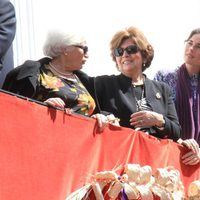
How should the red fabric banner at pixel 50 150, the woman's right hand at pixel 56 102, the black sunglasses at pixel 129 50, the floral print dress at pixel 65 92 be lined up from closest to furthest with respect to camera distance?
1. the red fabric banner at pixel 50 150
2. the woman's right hand at pixel 56 102
3. the floral print dress at pixel 65 92
4. the black sunglasses at pixel 129 50

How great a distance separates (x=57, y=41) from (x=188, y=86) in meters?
1.16

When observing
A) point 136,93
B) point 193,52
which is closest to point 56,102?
point 136,93

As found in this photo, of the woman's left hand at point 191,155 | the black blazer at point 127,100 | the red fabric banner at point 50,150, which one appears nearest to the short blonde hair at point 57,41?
the black blazer at point 127,100

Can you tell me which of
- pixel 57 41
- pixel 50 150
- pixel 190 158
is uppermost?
pixel 57 41

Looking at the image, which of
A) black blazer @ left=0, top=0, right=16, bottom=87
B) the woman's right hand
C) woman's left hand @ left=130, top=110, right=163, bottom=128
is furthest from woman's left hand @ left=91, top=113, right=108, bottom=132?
black blazer @ left=0, top=0, right=16, bottom=87

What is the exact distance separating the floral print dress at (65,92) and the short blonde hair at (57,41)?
0.10m

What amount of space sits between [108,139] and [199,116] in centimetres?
108

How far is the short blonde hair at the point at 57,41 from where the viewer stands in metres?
2.86

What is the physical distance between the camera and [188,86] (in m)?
3.69

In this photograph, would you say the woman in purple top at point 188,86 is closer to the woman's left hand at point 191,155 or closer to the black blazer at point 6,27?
the woman's left hand at point 191,155

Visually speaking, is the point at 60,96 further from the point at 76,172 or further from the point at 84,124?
the point at 76,172

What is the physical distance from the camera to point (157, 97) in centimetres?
325

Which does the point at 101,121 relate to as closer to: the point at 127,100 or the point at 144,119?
the point at 144,119

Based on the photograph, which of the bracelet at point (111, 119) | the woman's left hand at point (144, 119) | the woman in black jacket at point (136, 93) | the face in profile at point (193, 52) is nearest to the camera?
the bracelet at point (111, 119)
